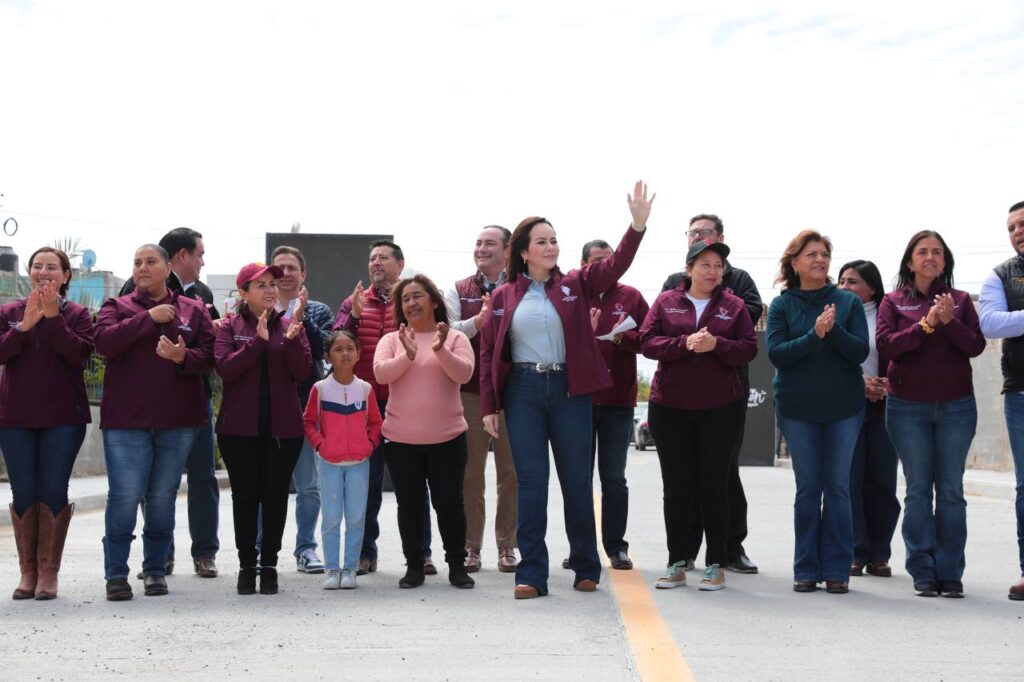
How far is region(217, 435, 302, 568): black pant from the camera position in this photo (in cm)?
776

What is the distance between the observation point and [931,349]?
768 centimetres

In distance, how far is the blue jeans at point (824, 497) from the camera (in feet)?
24.9

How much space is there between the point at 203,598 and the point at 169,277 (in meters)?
2.22

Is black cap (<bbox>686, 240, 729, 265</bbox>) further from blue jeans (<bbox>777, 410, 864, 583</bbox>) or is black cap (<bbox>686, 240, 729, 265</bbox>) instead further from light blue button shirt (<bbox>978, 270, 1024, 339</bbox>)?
light blue button shirt (<bbox>978, 270, 1024, 339</bbox>)

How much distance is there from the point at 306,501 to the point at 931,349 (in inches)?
164

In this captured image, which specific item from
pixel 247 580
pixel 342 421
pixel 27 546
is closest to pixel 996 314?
pixel 342 421

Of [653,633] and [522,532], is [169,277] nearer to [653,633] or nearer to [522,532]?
[522,532]

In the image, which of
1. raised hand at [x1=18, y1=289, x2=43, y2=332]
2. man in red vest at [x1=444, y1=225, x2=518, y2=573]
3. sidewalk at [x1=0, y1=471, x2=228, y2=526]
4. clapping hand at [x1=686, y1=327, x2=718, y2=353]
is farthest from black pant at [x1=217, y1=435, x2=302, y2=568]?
sidewalk at [x1=0, y1=471, x2=228, y2=526]

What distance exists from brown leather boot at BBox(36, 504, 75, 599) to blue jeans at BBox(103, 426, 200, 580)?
0.85 feet

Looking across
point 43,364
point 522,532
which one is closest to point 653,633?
point 522,532

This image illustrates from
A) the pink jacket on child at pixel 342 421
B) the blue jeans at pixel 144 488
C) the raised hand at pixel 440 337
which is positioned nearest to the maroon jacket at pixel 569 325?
the raised hand at pixel 440 337

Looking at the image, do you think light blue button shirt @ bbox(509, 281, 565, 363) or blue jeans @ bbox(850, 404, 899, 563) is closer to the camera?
light blue button shirt @ bbox(509, 281, 565, 363)

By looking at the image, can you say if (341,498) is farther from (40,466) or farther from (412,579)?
(40,466)

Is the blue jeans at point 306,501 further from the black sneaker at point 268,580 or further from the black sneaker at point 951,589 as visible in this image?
the black sneaker at point 951,589
